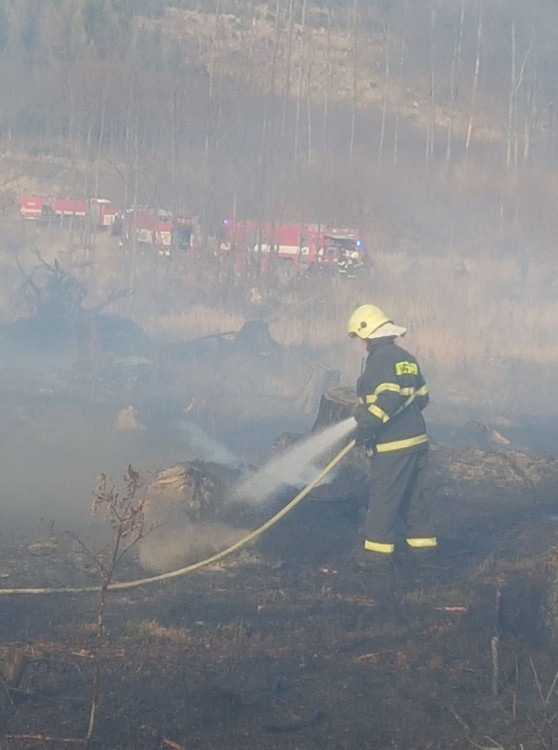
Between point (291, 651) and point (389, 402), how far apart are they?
6.51ft

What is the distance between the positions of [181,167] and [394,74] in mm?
19491

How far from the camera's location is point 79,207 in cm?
3197

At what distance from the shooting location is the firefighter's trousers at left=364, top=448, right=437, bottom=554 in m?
6.64

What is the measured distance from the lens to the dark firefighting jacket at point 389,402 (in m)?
6.49

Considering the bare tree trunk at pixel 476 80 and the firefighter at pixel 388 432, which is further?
the bare tree trunk at pixel 476 80

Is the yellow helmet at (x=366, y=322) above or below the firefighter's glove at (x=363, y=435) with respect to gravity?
above

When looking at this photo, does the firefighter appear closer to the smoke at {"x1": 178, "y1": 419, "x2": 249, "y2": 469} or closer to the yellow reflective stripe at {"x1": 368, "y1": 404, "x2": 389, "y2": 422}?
the yellow reflective stripe at {"x1": 368, "y1": 404, "x2": 389, "y2": 422}

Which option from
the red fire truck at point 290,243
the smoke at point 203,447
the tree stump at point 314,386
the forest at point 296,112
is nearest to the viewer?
the smoke at point 203,447

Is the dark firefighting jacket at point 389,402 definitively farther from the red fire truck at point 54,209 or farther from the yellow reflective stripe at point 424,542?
the red fire truck at point 54,209

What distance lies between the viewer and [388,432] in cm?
667

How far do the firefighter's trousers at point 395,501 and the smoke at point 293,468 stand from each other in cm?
57

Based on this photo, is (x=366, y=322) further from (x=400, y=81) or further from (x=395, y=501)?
(x=400, y=81)

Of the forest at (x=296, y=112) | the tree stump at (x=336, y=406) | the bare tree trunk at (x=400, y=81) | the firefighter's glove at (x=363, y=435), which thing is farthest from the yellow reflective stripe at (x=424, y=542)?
the bare tree trunk at (x=400, y=81)

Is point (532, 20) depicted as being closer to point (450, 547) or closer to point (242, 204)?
point (242, 204)
